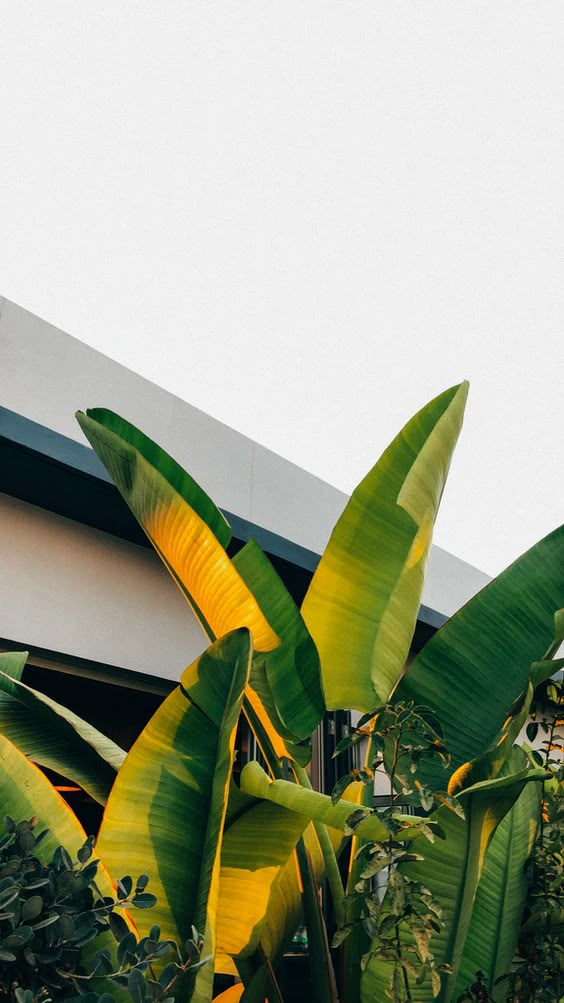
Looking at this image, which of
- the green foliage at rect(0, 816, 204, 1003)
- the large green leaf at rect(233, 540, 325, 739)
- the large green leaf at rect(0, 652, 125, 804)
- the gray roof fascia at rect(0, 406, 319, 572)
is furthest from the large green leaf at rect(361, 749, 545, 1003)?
the gray roof fascia at rect(0, 406, 319, 572)

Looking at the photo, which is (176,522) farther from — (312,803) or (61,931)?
(61,931)

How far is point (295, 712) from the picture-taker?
122 cm

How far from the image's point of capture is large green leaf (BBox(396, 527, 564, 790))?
4.09 feet

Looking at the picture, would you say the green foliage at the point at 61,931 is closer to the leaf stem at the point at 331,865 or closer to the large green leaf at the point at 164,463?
the leaf stem at the point at 331,865

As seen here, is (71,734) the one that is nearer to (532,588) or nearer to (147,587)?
(532,588)

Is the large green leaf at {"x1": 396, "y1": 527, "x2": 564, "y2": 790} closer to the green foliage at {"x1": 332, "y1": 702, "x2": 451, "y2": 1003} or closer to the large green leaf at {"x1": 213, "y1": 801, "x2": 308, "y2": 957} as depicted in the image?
the green foliage at {"x1": 332, "y1": 702, "x2": 451, "y2": 1003}

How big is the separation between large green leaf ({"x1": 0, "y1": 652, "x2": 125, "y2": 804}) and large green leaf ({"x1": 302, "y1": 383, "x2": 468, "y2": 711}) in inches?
16.7

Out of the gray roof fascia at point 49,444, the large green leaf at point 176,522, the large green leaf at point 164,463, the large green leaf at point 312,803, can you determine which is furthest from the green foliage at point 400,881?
the gray roof fascia at point 49,444

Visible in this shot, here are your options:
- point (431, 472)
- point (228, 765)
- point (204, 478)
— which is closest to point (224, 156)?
point (204, 478)

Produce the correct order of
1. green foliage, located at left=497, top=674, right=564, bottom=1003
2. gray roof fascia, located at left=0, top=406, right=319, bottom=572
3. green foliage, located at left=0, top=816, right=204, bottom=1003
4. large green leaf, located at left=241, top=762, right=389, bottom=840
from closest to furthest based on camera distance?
green foliage, located at left=0, top=816, right=204, bottom=1003
large green leaf, located at left=241, top=762, right=389, bottom=840
green foliage, located at left=497, top=674, right=564, bottom=1003
gray roof fascia, located at left=0, top=406, right=319, bottom=572

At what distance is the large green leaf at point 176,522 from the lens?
114 centimetres

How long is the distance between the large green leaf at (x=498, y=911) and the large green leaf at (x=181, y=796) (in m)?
0.55

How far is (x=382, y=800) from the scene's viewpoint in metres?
3.31

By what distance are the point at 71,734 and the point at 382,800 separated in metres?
2.36
